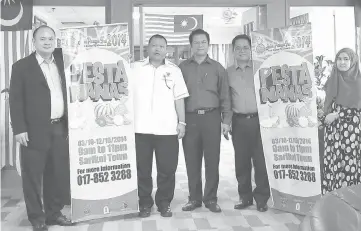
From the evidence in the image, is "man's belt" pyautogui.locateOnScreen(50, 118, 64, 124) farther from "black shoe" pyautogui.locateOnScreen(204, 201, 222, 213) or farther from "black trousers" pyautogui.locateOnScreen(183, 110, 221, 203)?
"black shoe" pyautogui.locateOnScreen(204, 201, 222, 213)

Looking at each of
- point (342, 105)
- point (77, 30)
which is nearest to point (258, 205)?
point (342, 105)

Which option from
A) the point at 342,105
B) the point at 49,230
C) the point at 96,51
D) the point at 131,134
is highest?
the point at 96,51

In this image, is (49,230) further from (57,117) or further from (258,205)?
(258,205)

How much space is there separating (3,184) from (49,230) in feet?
4.78

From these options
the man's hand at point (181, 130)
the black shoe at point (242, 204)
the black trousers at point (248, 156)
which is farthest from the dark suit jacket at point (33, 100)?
the black shoe at point (242, 204)

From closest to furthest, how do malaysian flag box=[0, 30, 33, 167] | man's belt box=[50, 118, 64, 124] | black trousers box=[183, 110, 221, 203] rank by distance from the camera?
man's belt box=[50, 118, 64, 124]
black trousers box=[183, 110, 221, 203]
malaysian flag box=[0, 30, 33, 167]

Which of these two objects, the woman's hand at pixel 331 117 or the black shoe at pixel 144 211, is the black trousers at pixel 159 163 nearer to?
the black shoe at pixel 144 211

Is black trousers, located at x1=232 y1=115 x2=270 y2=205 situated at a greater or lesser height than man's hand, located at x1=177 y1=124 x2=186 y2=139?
lesser

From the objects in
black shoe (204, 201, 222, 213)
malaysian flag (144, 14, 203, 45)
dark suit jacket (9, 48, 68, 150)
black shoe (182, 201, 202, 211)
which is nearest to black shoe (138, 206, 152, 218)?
black shoe (182, 201, 202, 211)

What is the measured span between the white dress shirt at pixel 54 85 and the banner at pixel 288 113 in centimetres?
168

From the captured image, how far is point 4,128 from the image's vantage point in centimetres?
417

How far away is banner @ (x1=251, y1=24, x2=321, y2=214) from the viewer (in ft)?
10.7

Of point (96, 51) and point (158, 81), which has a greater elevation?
Answer: point (96, 51)

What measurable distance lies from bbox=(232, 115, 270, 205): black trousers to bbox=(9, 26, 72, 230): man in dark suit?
5.02ft
